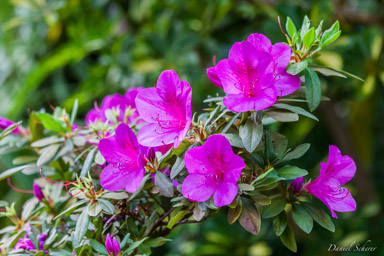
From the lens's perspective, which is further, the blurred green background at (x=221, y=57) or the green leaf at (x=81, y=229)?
the blurred green background at (x=221, y=57)

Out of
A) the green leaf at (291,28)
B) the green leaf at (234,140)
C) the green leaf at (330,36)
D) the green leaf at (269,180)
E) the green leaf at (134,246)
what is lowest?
the green leaf at (134,246)

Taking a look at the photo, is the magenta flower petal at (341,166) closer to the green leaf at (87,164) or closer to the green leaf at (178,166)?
the green leaf at (178,166)

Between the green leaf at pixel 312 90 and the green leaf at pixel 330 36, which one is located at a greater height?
the green leaf at pixel 330 36

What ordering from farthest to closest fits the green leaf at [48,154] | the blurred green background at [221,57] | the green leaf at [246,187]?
1. the blurred green background at [221,57]
2. the green leaf at [48,154]
3. the green leaf at [246,187]

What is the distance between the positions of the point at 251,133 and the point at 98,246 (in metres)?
0.21

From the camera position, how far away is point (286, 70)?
0.47m

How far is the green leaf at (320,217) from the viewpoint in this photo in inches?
18.5

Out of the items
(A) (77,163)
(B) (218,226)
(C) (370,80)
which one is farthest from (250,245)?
(A) (77,163)

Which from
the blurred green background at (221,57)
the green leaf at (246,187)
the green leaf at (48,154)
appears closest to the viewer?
the green leaf at (246,187)

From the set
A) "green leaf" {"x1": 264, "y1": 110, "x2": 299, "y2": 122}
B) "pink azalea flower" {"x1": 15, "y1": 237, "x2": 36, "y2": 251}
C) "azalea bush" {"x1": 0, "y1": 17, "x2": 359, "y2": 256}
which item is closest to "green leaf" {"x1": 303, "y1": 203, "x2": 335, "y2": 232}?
"azalea bush" {"x1": 0, "y1": 17, "x2": 359, "y2": 256}

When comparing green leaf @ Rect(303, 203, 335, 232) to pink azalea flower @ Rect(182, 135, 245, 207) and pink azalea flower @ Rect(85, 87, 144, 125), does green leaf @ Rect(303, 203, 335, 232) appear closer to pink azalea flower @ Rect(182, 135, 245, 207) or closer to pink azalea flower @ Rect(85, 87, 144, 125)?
pink azalea flower @ Rect(182, 135, 245, 207)

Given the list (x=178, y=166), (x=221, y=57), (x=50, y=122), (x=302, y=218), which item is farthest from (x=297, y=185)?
(x=221, y=57)

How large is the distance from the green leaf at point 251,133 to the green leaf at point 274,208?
83 mm

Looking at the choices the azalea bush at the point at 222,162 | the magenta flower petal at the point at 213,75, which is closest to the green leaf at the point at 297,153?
the azalea bush at the point at 222,162
